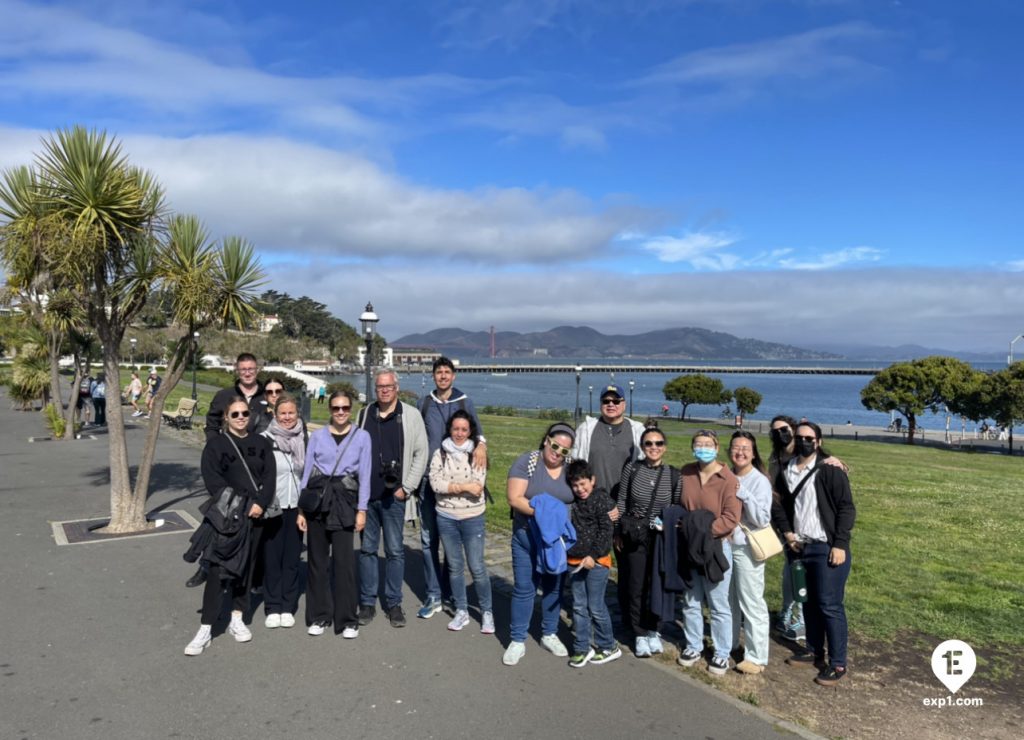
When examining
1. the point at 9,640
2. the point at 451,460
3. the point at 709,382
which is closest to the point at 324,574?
the point at 451,460

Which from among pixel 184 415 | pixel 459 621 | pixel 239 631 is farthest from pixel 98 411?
pixel 459 621

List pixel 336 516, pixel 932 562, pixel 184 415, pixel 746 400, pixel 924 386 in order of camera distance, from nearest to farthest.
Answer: pixel 336 516
pixel 932 562
pixel 184 415
pixel 924 386
pixel 746 400

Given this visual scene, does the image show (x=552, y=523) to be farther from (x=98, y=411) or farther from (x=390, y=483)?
(x=98, y=411)

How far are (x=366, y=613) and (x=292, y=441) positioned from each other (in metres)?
1.44

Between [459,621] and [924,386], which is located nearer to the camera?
[459,621]

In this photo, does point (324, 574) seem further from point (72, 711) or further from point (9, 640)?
point (9, 640)

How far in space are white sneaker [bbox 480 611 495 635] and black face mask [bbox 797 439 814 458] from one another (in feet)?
8.21

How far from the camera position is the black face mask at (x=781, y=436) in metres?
5.11

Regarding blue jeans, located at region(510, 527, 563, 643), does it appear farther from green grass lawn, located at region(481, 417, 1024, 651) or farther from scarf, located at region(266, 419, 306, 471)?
green grass lawn, located at region(481, 417, 1024, 651)

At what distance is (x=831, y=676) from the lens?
435 cm

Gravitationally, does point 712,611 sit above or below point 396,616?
above

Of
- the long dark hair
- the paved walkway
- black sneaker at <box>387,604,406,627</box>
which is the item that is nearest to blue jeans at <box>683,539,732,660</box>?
the paved walkway

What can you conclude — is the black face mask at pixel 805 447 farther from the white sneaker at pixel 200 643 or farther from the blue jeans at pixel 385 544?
the white sneaker at pixel 200 643

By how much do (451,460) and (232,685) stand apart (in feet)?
6.45
